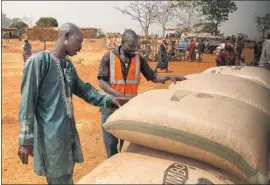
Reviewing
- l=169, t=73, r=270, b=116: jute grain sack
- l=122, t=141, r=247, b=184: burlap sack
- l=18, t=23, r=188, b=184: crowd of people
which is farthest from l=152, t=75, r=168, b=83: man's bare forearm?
l=18, t=23, r=188, b=184: crowd of people

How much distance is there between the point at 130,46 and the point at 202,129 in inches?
42.9

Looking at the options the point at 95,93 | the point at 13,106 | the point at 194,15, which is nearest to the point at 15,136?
the point at 13,106

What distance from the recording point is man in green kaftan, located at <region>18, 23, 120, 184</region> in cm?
202

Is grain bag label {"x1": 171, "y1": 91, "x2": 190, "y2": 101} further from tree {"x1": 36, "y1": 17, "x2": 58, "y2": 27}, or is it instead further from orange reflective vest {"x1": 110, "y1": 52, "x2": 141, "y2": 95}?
tree {"x1": 36, "y1": 17, "x2": 58, "y2": 27}

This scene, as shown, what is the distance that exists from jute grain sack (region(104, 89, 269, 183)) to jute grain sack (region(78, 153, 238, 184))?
106 mm

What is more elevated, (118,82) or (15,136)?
(118,82)

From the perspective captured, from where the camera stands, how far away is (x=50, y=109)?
83.5 inches

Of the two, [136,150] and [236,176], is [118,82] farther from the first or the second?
[236,176]

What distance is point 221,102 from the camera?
7.60 ft

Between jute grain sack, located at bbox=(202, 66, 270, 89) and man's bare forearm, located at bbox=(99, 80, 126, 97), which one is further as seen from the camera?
jute grain sack, located at bbox=(202, 66, 270, 89)

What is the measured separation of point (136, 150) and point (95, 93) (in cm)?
46

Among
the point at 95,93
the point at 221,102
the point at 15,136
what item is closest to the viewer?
the point at 221,102

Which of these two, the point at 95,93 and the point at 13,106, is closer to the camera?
the point at 95,93

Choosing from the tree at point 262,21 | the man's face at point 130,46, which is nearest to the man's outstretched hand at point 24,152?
the man's face at point 130,46
